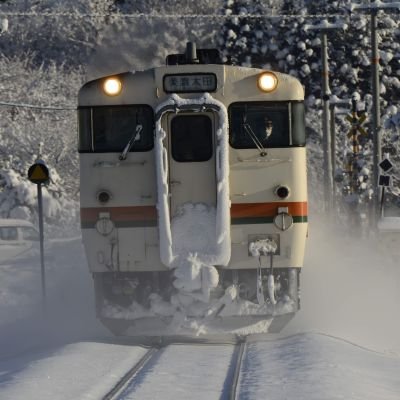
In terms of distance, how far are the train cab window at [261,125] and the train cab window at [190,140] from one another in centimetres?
33

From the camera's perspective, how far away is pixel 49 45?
64312 millimetres

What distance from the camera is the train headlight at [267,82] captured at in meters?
14.0

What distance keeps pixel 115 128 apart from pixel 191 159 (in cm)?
104

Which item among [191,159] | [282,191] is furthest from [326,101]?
[191,159]

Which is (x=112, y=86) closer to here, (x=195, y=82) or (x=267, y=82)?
(x=195, y=82)

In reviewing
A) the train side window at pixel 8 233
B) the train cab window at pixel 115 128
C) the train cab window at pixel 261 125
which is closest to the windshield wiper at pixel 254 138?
the train cab window at pixel 261 125

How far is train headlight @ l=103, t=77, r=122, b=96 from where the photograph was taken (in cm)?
1416

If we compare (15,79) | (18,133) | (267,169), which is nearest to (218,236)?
(267,169)

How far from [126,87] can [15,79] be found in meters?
37.6

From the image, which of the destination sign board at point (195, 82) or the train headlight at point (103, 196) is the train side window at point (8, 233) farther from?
the destination sign board at point (195, 82)

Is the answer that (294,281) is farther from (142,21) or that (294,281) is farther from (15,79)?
(142,21)

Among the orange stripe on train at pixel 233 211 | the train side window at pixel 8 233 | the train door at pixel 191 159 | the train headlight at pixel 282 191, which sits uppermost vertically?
the train door at pixel 191 159

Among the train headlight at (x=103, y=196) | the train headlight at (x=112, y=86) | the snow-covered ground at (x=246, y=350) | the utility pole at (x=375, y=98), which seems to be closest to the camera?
the snow-covered ground at (x=246, y=350)

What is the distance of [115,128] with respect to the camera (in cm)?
1421
